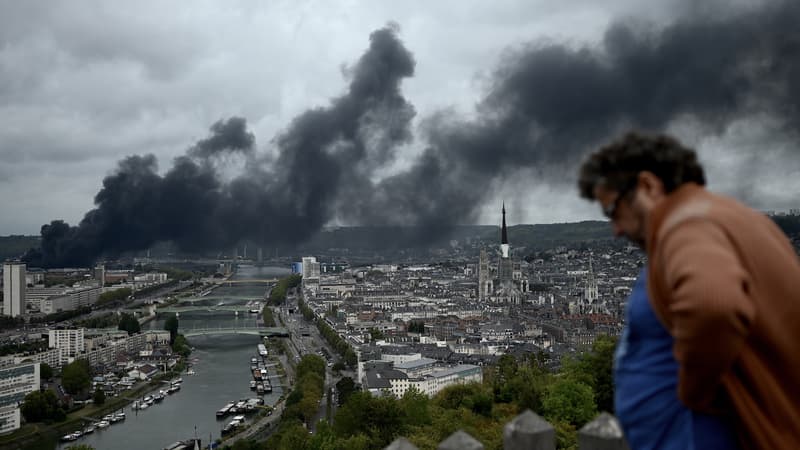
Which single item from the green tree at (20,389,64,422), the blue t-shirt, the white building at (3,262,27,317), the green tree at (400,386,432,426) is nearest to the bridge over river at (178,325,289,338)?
the green tree at (20,389,64,422)

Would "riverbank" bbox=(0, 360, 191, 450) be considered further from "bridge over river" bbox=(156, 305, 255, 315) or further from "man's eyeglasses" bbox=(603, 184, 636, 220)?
"bridge over river" bbox=(156, 305, 255, 315)

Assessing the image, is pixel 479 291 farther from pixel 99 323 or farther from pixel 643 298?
pixel 643 298

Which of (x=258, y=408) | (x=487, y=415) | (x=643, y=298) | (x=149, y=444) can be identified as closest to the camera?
(x=643, y=298)

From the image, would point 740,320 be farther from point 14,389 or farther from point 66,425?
point 14,389

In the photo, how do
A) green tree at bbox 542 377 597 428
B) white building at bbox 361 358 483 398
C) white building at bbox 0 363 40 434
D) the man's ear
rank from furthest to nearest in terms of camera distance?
white building at bbox 361 358 483 398 < white building at bbox 0 363 40 434 < green tree at bbox 542 377 597 428 < the man's ear

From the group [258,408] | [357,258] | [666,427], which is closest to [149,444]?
[258,408]

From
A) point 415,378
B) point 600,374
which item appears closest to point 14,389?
point 415,378

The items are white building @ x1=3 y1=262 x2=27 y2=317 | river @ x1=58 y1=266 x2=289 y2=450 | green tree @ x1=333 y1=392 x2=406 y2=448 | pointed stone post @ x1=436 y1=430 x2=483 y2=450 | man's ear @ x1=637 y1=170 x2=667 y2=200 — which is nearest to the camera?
man's ear @ x1=637 y1=170 x2=667 y2=200
